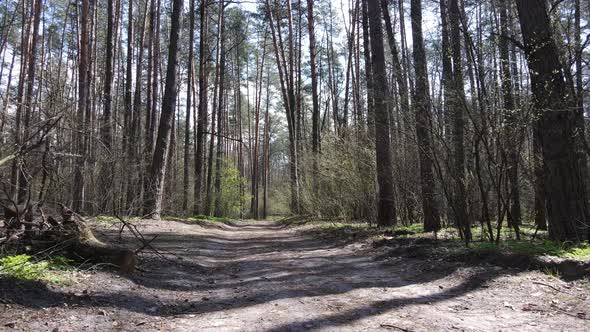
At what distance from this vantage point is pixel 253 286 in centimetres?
488

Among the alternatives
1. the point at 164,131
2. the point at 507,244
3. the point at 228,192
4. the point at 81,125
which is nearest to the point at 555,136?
the point at 507,244

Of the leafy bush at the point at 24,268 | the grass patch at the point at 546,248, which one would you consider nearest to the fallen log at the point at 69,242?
the leafy bush at the point at 24,268

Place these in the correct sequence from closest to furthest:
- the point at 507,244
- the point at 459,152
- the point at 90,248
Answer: the point at 90,248, the point at 507,244, the point at 459,152

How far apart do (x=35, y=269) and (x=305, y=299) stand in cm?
247

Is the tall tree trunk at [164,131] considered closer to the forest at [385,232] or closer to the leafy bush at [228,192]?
the forest at [385,232]

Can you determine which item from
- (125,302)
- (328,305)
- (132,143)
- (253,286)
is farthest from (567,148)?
(132,143)

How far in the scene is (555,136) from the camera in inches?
235

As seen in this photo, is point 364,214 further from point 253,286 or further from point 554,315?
point 554,315

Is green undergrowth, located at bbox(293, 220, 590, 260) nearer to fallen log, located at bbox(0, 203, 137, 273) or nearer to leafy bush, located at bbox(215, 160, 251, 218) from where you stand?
fallen log, located at bbox(0, 203, 137, 273)

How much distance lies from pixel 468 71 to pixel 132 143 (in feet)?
35.0

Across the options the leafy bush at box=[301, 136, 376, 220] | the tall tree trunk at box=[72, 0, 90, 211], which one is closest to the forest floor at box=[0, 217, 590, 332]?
the tall tree trunk at box=[72, 0, 90, 211]

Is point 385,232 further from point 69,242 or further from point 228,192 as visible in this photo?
point 228,192

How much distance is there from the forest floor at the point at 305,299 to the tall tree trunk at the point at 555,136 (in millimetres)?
1686

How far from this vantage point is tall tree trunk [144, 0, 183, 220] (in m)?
13.0
